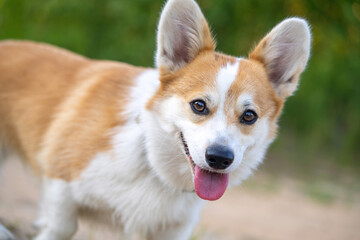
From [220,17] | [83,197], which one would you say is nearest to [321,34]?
[220,17]

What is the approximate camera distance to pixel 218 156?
2500 mm

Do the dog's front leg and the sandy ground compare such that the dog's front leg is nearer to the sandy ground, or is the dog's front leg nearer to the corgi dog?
the corgi dog

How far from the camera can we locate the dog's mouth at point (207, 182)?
8.79ft

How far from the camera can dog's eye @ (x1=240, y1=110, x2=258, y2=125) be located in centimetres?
279

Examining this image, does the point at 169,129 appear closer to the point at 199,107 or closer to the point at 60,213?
the point at 199,107

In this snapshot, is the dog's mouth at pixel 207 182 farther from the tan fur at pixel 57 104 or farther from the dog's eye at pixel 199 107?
the tan fur at pixel 57 104

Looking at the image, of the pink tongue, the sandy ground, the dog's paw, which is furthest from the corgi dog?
the sandy ground

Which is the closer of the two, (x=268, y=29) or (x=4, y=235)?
(x=4, y=235)

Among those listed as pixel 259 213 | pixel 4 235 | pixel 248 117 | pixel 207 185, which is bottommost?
pixel 259 213

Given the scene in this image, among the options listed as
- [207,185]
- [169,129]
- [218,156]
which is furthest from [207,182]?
[169,129]

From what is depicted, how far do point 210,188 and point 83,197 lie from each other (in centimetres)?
90

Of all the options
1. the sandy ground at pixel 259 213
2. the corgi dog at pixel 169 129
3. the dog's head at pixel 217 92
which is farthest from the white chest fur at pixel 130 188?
the sandy ground at pixel 259 213

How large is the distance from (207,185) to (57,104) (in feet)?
4.97

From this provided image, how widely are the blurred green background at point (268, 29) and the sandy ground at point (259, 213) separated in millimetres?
1397
